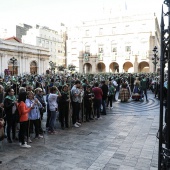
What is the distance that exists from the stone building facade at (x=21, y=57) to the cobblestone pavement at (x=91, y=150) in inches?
1232

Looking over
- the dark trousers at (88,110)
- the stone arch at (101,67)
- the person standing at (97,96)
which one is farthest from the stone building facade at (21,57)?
the dark trousers at (88,110)

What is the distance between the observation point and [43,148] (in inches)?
244

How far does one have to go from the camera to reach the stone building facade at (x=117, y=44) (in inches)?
1852

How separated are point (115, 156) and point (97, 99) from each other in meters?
4.67

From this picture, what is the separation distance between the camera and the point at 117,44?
1969 inches

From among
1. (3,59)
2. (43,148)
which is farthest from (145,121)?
(3,59)

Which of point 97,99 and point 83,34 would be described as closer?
point 97,99

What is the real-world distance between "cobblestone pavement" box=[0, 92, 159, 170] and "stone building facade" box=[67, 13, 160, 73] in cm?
4050

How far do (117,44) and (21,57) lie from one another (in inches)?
850

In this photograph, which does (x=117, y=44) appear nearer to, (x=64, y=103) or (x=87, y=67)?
(x=87, y=67)

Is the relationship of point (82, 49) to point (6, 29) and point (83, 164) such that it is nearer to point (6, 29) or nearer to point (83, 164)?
point (6, 29)

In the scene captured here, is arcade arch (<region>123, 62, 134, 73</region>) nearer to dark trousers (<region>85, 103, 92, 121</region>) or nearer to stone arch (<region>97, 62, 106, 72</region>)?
stone arch (<region>97, 62, 106, 72</region>)

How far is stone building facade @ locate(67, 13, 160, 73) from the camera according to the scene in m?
47.0

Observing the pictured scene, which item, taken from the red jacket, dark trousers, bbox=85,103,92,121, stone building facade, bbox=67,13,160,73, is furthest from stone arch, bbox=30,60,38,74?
the red jacket
